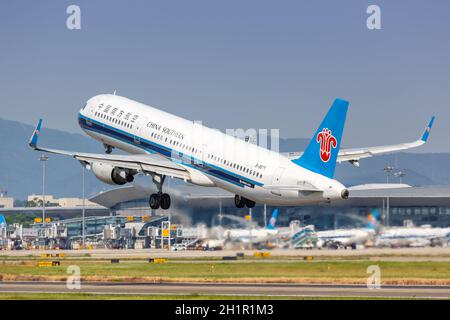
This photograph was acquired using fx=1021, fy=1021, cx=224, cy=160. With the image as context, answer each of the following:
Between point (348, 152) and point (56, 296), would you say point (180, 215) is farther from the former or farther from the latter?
point (56, 296)

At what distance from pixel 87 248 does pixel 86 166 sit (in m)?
70.4

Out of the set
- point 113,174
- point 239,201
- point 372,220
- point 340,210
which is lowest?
point 372,220

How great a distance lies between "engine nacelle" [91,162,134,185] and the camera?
85438 millimetres

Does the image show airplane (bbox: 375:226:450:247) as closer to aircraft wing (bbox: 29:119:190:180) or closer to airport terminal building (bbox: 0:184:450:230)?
airport terminal building (bbox: 0:184:450:230)

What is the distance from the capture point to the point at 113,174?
8544 cm

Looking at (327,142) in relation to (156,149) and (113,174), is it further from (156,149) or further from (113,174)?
(113,174)

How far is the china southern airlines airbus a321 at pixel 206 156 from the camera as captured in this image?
75688mm

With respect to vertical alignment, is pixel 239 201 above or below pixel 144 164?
below

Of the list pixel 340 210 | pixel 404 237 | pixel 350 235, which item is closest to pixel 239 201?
pixel 340 210

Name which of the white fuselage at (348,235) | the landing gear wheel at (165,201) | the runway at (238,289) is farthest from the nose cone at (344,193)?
the landing gear wheel at (165,201)

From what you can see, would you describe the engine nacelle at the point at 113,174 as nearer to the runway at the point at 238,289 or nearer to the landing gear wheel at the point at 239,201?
the landing gear wheel at the point at 239,201

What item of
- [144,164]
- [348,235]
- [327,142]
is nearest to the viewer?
[327,142]

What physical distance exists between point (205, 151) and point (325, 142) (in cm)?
1071
